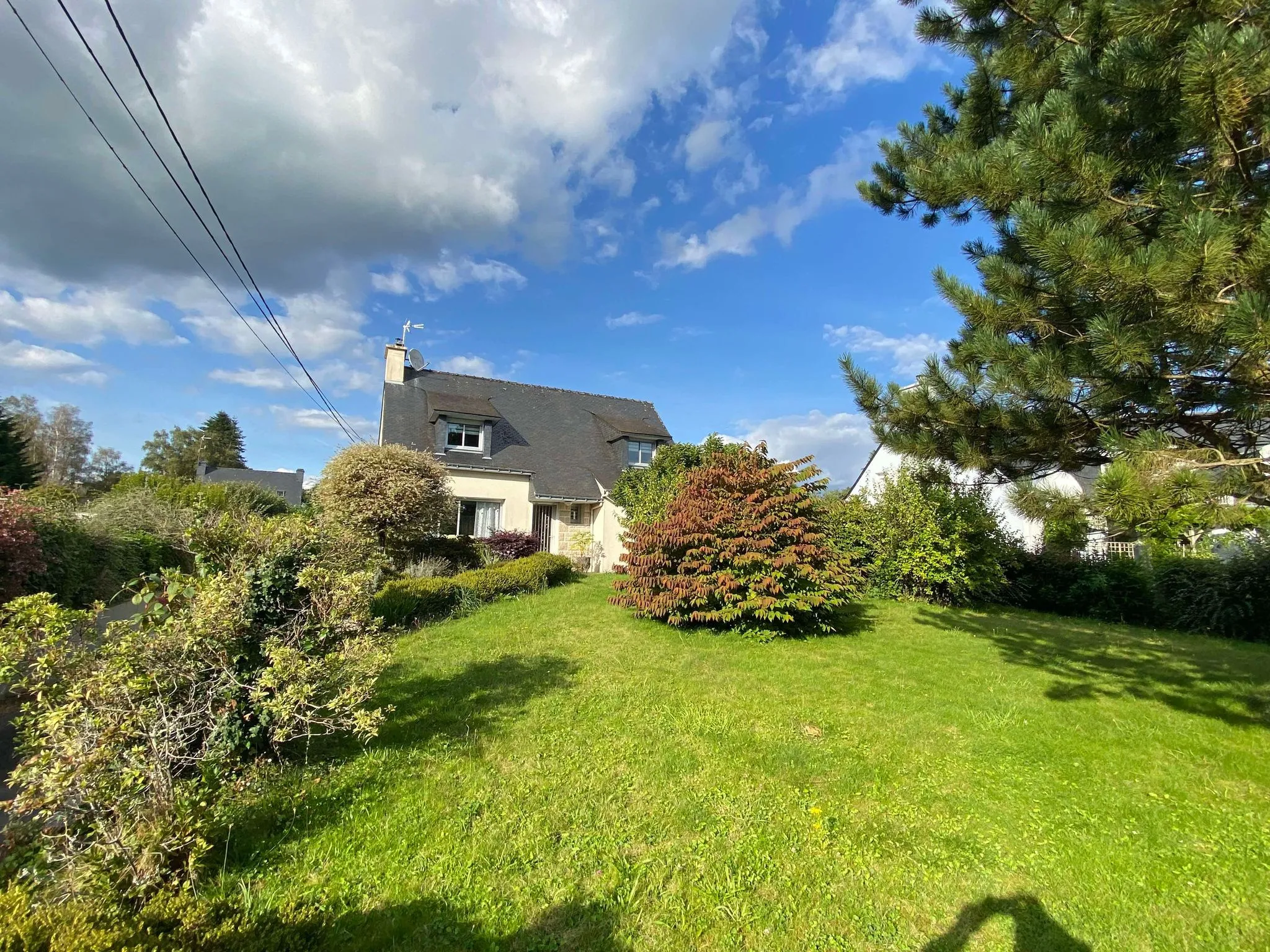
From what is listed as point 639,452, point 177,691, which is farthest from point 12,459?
point 177,691

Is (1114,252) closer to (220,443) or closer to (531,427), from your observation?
(531,427)

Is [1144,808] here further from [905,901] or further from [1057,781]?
[905,901]

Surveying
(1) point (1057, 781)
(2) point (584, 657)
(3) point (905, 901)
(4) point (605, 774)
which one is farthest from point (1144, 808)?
(2) point (584, 657)

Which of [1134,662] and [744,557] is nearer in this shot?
[1134,662]

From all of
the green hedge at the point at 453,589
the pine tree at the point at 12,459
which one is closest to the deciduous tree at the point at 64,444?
the pine tree at the point at 12,459

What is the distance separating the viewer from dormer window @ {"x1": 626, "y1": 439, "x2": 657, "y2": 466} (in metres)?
21.7

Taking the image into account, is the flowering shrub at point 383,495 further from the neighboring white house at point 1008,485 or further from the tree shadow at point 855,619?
the neighboring white house at point 1008,485

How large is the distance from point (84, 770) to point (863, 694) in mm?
6173

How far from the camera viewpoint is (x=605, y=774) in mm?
3896

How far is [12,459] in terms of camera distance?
2089cm

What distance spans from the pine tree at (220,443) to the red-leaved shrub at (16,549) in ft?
156

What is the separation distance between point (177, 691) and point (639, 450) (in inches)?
749

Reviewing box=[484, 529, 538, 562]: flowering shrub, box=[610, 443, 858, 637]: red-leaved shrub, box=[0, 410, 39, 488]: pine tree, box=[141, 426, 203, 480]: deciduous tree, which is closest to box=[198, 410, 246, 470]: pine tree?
box=[141, 426, 203, 480]: deciduous tree

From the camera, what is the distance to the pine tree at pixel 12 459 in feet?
67.5
